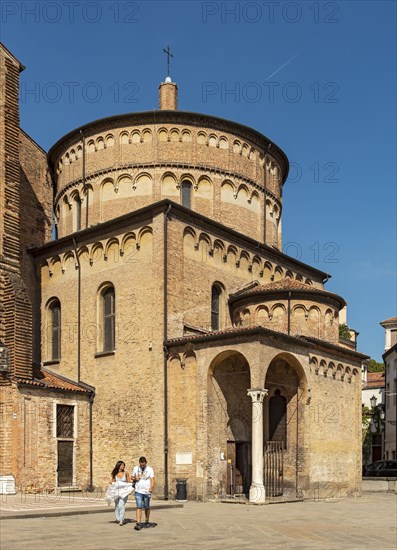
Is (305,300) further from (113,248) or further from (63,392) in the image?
(63,392)

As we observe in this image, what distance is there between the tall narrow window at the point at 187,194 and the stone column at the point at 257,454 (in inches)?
403

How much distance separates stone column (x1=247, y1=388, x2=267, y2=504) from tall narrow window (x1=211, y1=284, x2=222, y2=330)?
5122 millimetres

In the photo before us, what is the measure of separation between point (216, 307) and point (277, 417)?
478 centimetres

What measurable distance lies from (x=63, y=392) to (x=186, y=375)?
15.1 feet

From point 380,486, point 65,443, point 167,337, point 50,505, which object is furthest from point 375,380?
point 50,505

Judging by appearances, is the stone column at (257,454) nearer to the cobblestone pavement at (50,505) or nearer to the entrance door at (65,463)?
the cobblestone pavement at (50,505)

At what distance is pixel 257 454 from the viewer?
71.4ft

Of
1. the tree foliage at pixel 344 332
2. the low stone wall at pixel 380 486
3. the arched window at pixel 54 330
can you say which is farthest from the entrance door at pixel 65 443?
the tree foliage at pixel 344 332

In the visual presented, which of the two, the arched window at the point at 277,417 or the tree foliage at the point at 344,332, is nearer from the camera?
the arched window at the point at 277,417

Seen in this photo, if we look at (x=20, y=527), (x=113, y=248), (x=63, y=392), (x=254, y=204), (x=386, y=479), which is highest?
(x=254, y=204)

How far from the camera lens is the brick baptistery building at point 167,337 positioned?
23.2 meters

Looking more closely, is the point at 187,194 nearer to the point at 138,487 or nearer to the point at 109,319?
the point at 109,319

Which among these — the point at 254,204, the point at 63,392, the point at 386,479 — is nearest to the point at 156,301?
the point at 63,392

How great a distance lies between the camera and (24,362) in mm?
23422
